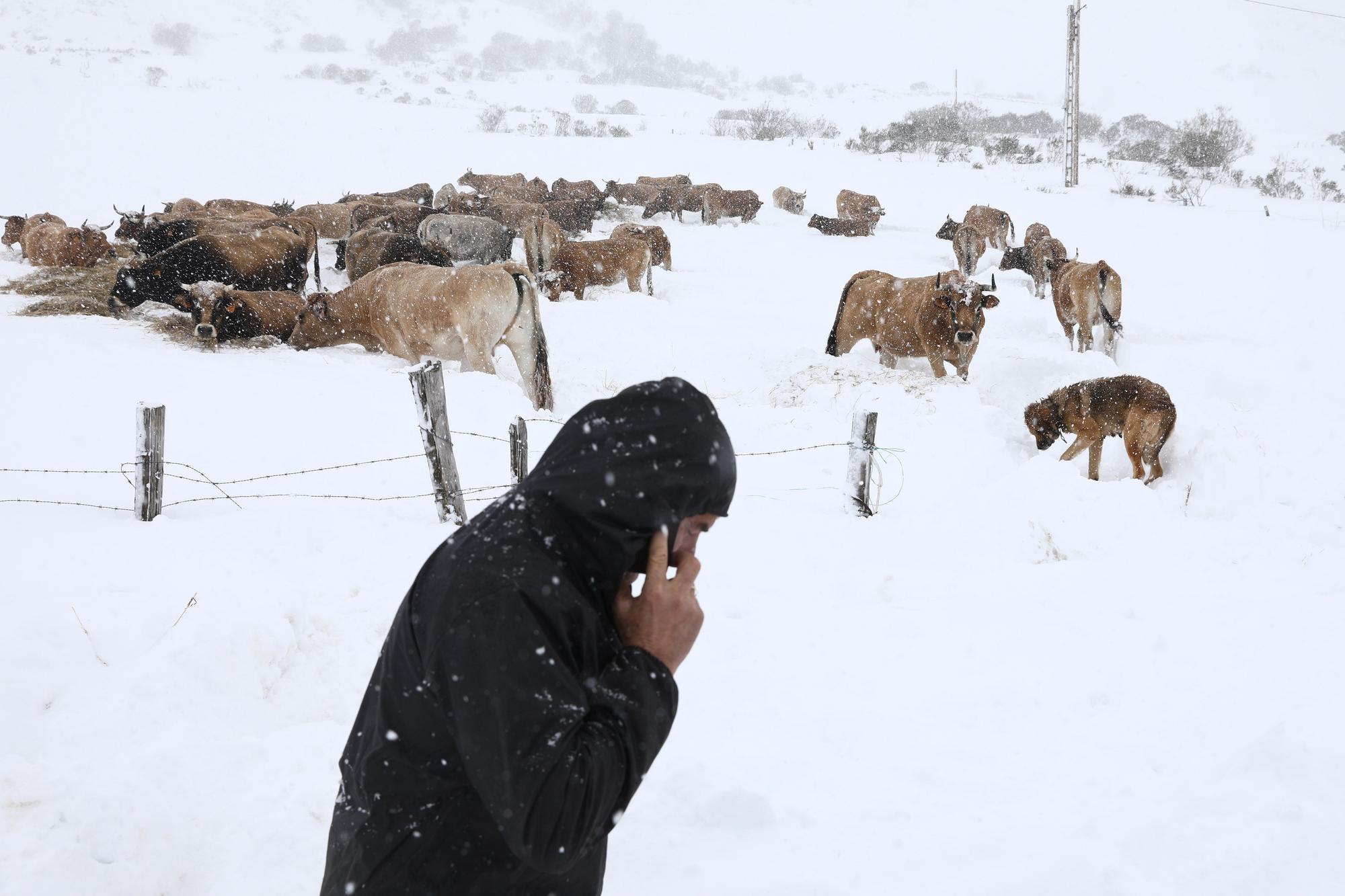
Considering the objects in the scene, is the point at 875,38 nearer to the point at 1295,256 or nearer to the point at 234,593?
the point at 1295,256

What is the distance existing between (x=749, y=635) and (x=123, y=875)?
287cm

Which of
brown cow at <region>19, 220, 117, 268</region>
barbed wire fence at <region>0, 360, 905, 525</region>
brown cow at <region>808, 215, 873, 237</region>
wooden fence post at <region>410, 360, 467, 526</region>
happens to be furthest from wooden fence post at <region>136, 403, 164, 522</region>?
brown cow at <region>808, 215, 873, 237</region>

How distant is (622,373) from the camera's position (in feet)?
36.7

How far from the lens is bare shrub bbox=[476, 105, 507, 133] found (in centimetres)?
3697

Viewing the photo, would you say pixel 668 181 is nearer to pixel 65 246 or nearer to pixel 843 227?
pixel 843 227

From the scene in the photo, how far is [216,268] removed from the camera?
484 inches

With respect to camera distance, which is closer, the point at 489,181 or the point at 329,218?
the point at 329,218

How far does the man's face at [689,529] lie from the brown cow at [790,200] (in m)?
25.5

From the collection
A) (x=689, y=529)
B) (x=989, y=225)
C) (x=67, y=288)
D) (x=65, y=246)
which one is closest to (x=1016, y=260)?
(x=989, y=225)

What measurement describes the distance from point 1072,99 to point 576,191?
14880 millimetres

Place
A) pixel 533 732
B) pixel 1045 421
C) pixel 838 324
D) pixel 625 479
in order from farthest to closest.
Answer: pixel 838 324, pixel 1045 421, pixel 625 479, pixel 533 732

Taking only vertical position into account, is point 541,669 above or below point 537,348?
below

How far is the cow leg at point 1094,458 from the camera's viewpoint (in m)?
8.45

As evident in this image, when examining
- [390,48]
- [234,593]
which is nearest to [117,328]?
[234,593]
